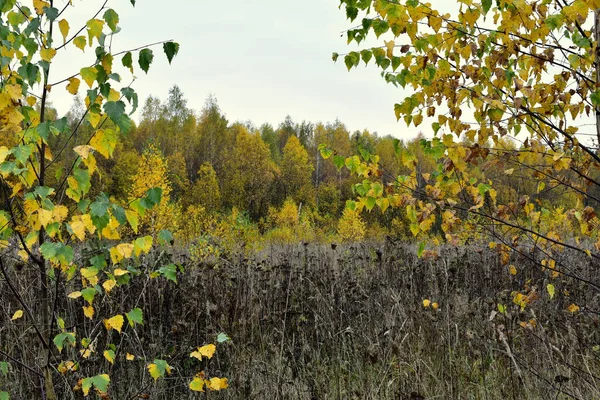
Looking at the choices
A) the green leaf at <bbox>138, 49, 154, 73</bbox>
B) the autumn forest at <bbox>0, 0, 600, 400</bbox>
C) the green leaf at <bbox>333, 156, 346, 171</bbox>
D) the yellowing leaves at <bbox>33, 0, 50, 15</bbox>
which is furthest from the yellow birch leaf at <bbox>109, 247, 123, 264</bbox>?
the green leaf at <bbox>333, 156, 346, 171</bbox>

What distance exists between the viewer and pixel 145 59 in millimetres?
1854

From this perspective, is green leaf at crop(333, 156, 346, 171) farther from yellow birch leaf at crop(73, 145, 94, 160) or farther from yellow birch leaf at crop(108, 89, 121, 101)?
yellow birch leaf at crop(73, 145, 94, 160)

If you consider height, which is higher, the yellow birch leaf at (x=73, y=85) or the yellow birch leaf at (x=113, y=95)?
the yellow birch leaf at (x=73, y=85)

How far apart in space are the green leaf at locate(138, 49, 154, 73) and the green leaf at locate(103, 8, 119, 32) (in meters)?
0.14

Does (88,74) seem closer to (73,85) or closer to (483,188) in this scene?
(73,85)

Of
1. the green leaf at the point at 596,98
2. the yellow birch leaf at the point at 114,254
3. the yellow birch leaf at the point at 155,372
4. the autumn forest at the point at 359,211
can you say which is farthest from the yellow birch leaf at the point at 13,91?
the green leaf at the point at 596,98

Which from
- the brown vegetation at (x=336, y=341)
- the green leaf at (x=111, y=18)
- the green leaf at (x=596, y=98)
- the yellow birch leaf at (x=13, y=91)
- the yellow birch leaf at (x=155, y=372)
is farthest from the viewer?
the brown vegetation at (x=336, y=341)

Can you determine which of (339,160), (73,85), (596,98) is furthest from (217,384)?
(596,98)

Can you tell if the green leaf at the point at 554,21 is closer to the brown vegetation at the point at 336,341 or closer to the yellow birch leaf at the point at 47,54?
the brown vegetation at the point at 336,341

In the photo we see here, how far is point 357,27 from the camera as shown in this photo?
265 centimetres

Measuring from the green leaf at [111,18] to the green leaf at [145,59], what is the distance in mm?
141

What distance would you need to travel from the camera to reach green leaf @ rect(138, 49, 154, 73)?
1.85m

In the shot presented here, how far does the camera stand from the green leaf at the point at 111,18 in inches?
71.4

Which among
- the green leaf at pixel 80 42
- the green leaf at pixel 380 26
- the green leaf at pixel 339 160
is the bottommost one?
the green leaf at pixel 339 160
